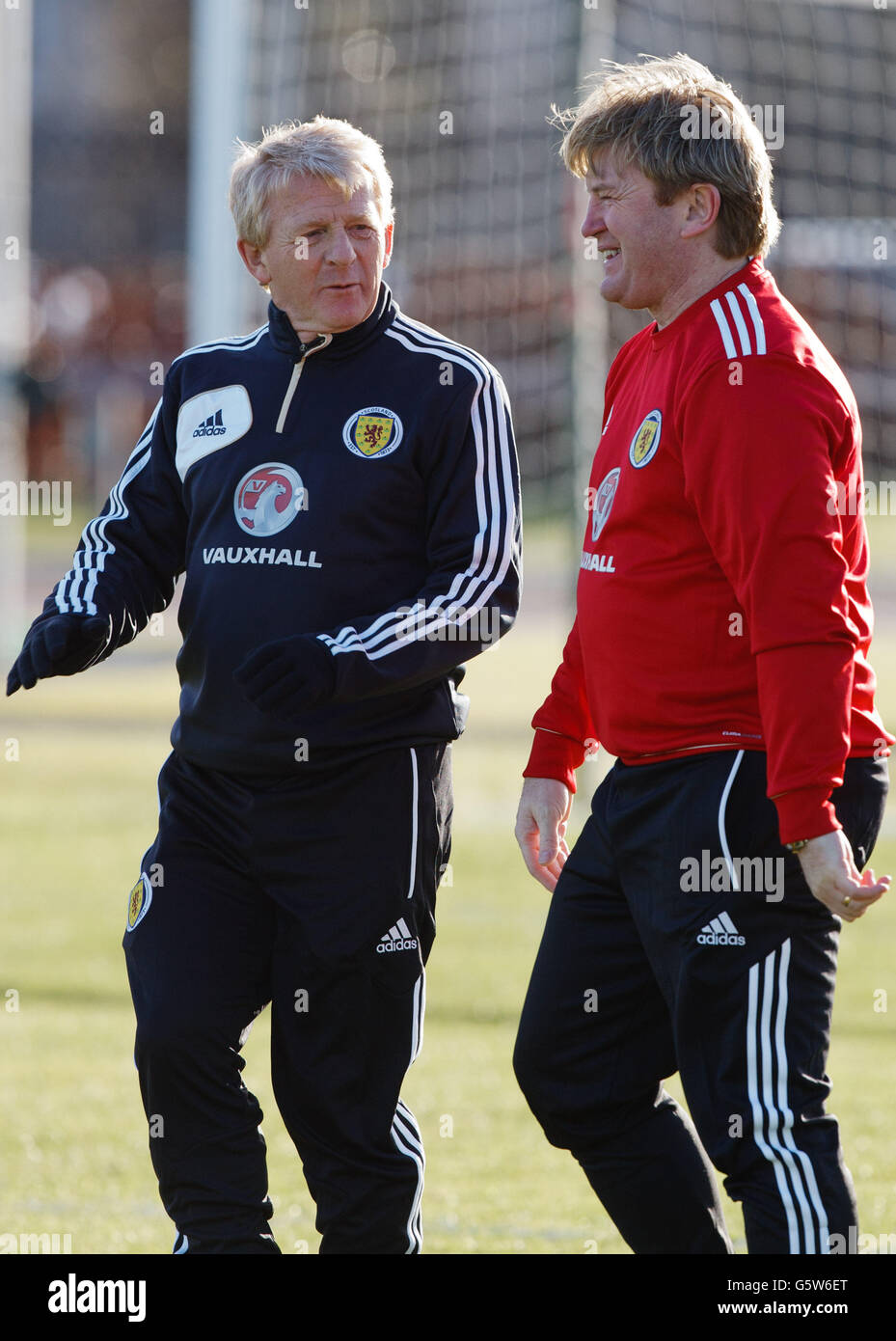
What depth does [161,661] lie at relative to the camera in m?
17.2

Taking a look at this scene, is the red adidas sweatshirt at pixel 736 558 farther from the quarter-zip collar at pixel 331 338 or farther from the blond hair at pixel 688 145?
the quarter-zip collar at pixel 331 338

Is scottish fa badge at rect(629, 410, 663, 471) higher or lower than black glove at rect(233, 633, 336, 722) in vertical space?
higher

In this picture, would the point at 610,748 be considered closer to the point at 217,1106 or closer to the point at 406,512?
the point at 406,512

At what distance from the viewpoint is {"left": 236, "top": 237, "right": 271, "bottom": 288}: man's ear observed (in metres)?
2.99

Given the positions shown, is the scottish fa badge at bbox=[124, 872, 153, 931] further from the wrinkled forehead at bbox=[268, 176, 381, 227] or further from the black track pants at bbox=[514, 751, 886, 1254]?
the wrinkled forehead at bbox=[268, 176, 381, 227]

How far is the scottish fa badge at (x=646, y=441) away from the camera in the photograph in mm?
2641

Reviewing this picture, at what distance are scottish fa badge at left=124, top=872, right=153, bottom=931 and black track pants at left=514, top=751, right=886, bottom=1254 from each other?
2.08 feet

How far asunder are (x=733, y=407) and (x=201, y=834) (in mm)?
1105

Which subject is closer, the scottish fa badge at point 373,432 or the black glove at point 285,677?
the black glove at point 285,677

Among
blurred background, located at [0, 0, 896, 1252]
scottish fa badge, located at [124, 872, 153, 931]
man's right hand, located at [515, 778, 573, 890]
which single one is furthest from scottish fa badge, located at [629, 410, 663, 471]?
blurred background, located at [0, 0, 896, 1252]

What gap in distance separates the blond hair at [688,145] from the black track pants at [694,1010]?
2.56 ft

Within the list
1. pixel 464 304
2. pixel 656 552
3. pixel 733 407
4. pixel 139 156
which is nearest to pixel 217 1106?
pixel 656 552

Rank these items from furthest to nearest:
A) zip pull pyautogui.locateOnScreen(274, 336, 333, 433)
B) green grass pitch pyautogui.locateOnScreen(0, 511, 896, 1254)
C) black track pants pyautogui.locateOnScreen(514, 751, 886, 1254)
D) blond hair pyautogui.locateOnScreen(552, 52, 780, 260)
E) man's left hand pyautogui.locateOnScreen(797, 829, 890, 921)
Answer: green grass pitch pyautogui.locateOnScreen(0, 511, 896, 1254), zip pull pyautogui.locateOnScreen(274, 336, 333, 433), blond hair pyautogui.locateOnScreen(552, 52, 780, 260), black track pants pyautogui.locateOnScreen(514, 751, 886, 1254), man's left hand pyautogui.locateOnScreen(797, 829, 890, 921)

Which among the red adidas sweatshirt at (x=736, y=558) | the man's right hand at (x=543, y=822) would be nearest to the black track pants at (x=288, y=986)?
the man's right hand at (x=543, y=822)
